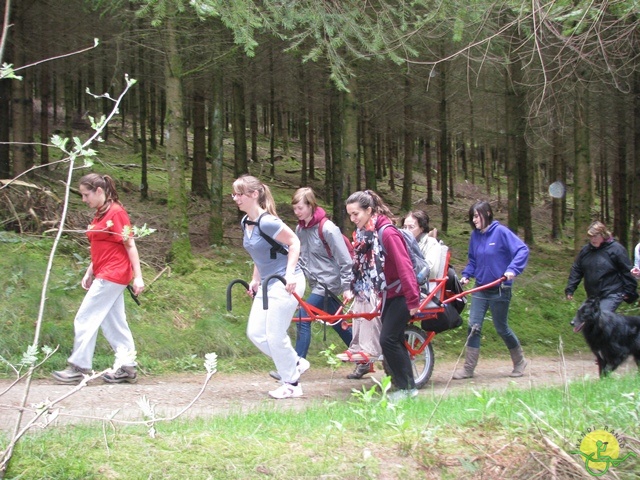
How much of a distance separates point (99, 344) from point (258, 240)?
326cm

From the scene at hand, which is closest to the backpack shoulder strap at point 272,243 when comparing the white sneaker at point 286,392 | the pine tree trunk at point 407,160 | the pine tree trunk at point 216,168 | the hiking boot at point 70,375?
the white sneaker at point 286,392

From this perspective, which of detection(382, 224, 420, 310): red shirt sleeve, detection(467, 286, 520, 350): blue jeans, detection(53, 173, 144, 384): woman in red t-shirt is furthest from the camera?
detection(467, 286, 520, 350): blue jeans

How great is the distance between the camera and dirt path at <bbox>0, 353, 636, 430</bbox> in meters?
6.19

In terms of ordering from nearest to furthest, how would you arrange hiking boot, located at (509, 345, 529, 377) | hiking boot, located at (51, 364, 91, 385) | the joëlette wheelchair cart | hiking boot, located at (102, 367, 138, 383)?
hiking boot, located at (51, 364, 91, 385) < the joëlette wheelchair cart < hiking boot, located at (102, 367, 138, 383) < hiking boot, located at (509, 345, 529, 377)

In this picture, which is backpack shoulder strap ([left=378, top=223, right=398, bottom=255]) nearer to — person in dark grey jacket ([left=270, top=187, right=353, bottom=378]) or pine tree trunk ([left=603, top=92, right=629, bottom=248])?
person in dark grey jacket ([left=270, top=187, right=353, bottom=378])

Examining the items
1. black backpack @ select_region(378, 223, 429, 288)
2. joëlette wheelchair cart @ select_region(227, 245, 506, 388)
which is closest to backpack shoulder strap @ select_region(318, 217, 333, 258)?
joëlette wheelchair cart @ select_region(227, 245, 506, 388)

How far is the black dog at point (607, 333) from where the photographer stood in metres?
7.65

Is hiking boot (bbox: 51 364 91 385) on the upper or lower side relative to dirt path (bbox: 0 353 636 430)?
upper

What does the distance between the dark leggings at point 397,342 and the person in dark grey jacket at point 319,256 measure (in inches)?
37.4

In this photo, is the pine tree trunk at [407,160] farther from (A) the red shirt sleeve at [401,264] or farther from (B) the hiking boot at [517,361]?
(A) the red shirt sleeve at [401,264]

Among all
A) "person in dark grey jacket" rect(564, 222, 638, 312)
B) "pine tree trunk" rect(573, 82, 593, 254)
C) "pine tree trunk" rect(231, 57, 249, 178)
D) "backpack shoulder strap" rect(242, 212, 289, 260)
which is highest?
"pine tree trunk" rect(231, 57, 249, 178)

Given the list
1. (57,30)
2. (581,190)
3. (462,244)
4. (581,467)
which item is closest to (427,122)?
(462,244)

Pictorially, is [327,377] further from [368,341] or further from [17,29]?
[17,29]

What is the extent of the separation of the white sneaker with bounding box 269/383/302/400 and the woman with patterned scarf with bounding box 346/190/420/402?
3.49ft
